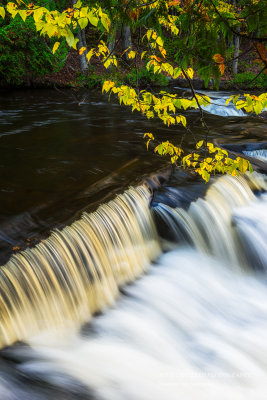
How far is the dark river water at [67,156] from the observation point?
4.12 metres

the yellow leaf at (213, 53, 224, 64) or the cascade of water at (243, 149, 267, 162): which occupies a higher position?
the yellow leaf at (213, 53, 224, 64)

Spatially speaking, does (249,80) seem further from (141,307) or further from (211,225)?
(141,307)

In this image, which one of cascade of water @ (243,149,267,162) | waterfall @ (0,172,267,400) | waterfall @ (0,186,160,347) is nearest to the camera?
waterfall @ (0,172,267,400)

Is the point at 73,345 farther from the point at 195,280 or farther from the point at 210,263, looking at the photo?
the point at 210,263

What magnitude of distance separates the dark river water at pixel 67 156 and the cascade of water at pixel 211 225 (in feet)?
2.80

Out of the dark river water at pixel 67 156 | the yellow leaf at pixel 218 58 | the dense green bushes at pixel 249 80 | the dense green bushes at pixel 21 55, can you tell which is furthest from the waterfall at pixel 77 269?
the dense green bushes at pixel 249 80

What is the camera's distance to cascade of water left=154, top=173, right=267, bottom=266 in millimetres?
5008

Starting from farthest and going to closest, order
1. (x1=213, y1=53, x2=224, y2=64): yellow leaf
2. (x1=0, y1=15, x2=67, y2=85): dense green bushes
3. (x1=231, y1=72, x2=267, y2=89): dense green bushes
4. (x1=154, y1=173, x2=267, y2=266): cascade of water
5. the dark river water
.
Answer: (x1=231, y1=72, x2=267, y2=89): dense green bushes < (x1=0, y1=15, x2=67, y2=85): dense green bushes < (x1=154, y1=173, x2=267, y2=266): cascade of water < the dark river water < (x1=213, y1=53, x2=224, y2=64): yellow leaf

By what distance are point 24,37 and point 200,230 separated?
42.9 ft

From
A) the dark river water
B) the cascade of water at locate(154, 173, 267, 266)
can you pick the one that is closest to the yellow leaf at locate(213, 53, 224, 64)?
the dark river water

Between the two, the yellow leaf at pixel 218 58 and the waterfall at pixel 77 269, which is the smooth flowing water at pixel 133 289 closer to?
the waterfall at pixel 77 269

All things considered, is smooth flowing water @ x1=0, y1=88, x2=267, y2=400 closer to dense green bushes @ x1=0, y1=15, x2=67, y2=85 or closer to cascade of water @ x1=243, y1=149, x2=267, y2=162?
cascade of water @ x1=243, y1=149, x2=267, y2=162

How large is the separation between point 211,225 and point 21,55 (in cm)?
1286

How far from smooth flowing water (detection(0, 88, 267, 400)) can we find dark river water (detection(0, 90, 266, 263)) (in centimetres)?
4
